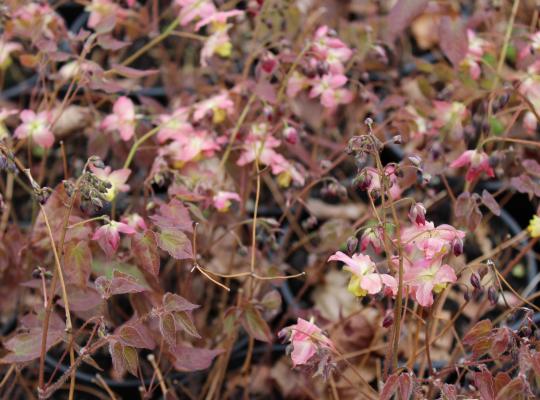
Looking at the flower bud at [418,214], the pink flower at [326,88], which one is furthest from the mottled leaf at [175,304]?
the pink flower at [326,88]

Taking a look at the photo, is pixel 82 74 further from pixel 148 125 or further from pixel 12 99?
pixel 12 99

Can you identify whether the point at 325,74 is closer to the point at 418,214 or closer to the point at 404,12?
the point at 404,12

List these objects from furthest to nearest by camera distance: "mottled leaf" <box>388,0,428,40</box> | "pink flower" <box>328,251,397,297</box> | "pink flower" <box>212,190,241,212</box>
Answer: "mottled leaf" <box>388,0,428,40</box> → "pink flower" <box>212,190,241,212</box> → "pink flower" <box>328,251,397,297</box>

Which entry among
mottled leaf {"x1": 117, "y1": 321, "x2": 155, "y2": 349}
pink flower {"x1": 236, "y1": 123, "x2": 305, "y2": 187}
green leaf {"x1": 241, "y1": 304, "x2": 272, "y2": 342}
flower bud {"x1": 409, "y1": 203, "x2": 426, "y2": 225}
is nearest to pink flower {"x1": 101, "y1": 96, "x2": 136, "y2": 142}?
pink flower {"x1": 236, "y1": 123, "x2": 305, "y2": 187}

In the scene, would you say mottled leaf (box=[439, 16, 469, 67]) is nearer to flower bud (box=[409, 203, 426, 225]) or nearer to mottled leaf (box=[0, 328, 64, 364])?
flower bud (box=[409, 203, 426, 225])

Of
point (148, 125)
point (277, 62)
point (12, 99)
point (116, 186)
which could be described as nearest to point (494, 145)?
point (277, 62)

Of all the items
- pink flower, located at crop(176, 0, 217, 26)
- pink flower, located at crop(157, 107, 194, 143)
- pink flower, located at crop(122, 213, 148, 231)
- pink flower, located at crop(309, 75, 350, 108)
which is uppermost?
pink flower, located at crop(176, 0, 217, 26)

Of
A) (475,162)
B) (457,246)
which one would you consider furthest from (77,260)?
(475,162)

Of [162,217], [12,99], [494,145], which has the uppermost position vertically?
[162,217]
